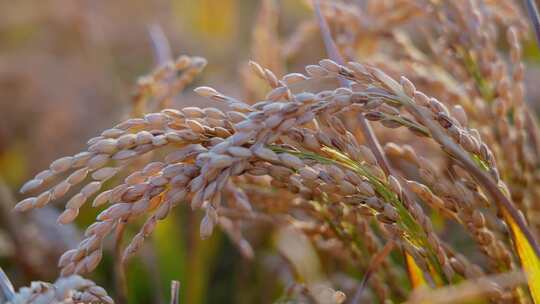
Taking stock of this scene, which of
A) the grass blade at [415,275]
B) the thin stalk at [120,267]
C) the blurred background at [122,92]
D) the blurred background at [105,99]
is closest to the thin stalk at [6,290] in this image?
the thin stalk at [120,267]

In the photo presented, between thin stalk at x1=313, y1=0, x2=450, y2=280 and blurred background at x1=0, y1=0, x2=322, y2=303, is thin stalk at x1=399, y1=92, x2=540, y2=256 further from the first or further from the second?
blurred background at x1=0, y1=0, x2=322, y2=303

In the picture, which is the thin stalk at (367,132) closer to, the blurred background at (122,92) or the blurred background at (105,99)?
the blurred background at (122,92)

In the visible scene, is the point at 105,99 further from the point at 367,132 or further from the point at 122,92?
the point at 367,132

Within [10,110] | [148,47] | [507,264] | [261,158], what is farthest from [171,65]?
[148,47]

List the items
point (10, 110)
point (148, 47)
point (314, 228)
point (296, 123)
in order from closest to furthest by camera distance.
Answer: point (296, 123), point (314, 228), point (10, 110), point (148, 47)

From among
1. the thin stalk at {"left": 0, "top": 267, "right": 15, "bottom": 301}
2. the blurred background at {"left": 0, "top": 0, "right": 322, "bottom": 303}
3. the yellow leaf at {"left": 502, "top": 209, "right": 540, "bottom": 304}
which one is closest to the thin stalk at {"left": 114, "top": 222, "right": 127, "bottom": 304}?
the thin stalk at {"left": 0, "top": 267, "right": 15, "bottom": 301}

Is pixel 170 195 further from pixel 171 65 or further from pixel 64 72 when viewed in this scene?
pixel 64 72
